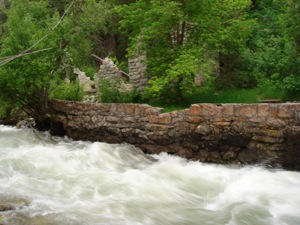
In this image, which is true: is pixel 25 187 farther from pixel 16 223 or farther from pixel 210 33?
pixel 210 33

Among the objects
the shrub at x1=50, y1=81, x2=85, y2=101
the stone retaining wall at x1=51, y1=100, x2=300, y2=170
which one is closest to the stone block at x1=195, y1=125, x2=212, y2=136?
the stone retaining wall at x1=51, y1=100, x2=300, y2=170

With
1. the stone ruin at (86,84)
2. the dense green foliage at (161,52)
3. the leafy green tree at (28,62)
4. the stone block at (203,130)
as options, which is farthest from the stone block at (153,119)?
the stone ruin at (86,84)

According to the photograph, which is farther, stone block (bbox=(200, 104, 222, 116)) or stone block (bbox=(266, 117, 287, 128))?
stone block (bbox=(200, 104, 222, 116))

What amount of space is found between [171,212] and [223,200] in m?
1.24

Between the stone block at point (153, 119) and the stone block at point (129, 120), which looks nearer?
the stone block at point (153, 119)

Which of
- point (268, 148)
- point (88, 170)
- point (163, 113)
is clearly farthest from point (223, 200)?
point (163, 113)

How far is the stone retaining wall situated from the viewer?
8711 mm

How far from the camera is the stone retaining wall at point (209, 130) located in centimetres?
871

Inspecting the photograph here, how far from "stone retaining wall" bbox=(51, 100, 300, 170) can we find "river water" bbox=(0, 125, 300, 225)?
1.27ft

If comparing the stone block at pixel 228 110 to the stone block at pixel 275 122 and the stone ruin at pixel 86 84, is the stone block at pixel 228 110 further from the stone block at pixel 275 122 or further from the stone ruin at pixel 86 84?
the stone ruin at pixel 86 84

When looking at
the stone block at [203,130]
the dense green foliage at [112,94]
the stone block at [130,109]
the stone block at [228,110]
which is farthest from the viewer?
the dense green foliage at [112,94]

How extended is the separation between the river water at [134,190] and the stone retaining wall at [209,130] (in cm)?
39

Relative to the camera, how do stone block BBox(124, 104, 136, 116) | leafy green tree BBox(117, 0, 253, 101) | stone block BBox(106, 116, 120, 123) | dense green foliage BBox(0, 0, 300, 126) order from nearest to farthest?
stone block BBox(124, 104, 136, 116) → stone block BBox(106, 116, 120, 123) → dense green foliage BBox(0, 0, 300, 126) → leafy green tree BBox(117, 0, 253, 101)

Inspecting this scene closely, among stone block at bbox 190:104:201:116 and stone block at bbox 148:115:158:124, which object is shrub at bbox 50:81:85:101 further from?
stone block at bbox 190:104:201:116
